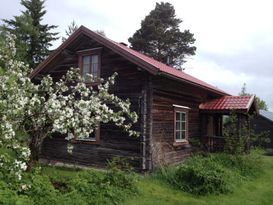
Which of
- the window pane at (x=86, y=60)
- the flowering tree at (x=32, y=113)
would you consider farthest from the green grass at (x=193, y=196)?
the window pane at (x=86, y=60)

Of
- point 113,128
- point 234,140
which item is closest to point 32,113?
point 113,128

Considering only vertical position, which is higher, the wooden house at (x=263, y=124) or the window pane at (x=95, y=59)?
the window pane at (x=95, y=59)

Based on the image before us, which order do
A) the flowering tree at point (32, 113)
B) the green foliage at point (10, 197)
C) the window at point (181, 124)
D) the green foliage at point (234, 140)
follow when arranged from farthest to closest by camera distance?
the window at point (181, 124), the green foliage at point (234, 140), the flowering tree at point (32, 113), the green foliage at point (10, 197)

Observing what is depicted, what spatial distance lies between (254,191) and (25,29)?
26.3m

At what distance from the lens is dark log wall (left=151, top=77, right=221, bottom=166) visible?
11.3 meters

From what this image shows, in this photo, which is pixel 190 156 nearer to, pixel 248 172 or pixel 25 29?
pixel 248 172

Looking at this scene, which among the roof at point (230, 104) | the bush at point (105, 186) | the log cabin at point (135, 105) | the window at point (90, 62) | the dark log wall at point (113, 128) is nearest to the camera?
the bush at point (105, 186)

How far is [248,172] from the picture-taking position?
11461mm

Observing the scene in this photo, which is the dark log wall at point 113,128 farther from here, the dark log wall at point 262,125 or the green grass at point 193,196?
the dark log wall at point 262,125

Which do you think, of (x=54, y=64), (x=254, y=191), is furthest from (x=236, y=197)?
(x=54, y=64)

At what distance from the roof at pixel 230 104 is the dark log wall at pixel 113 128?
5.60 m

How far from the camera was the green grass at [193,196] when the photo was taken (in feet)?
25.6

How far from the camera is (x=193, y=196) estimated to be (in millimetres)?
8523

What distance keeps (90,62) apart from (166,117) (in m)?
3.98
